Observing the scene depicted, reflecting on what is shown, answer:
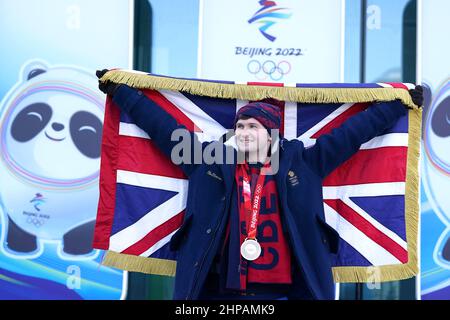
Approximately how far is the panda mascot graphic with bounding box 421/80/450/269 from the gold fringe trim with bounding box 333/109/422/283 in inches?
24.9

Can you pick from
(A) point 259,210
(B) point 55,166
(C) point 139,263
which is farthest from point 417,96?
(B) point 55,166

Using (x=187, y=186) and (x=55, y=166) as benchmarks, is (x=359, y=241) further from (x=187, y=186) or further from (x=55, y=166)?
(x=55, y=166)

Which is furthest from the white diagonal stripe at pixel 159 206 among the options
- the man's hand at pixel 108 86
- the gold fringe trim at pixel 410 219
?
the gold fringe trim at pixel 410 219

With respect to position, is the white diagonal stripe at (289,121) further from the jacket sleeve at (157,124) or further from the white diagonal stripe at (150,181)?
the white diagonal stripe at (150,181)

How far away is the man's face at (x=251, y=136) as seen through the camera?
309 cm

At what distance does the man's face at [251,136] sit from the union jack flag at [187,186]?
0.33 m

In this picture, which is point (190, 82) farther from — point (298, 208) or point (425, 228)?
point (425, 228)

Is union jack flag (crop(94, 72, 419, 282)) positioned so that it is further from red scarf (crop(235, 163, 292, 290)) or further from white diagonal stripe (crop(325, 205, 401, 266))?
red scarf (crop(235, 163, 292, 290))

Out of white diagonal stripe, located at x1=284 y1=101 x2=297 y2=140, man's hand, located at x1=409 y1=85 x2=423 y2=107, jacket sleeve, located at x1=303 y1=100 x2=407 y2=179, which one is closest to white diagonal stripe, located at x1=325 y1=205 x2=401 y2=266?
jacket sleeve, located at x1=303 y1=100 x2=407 y2=179

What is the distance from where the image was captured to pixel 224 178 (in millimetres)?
3092

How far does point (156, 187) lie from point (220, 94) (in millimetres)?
626

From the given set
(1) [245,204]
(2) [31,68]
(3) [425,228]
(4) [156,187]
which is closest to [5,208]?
(2) [31,68]

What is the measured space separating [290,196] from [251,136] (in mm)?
358

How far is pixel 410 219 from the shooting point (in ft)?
11.1
